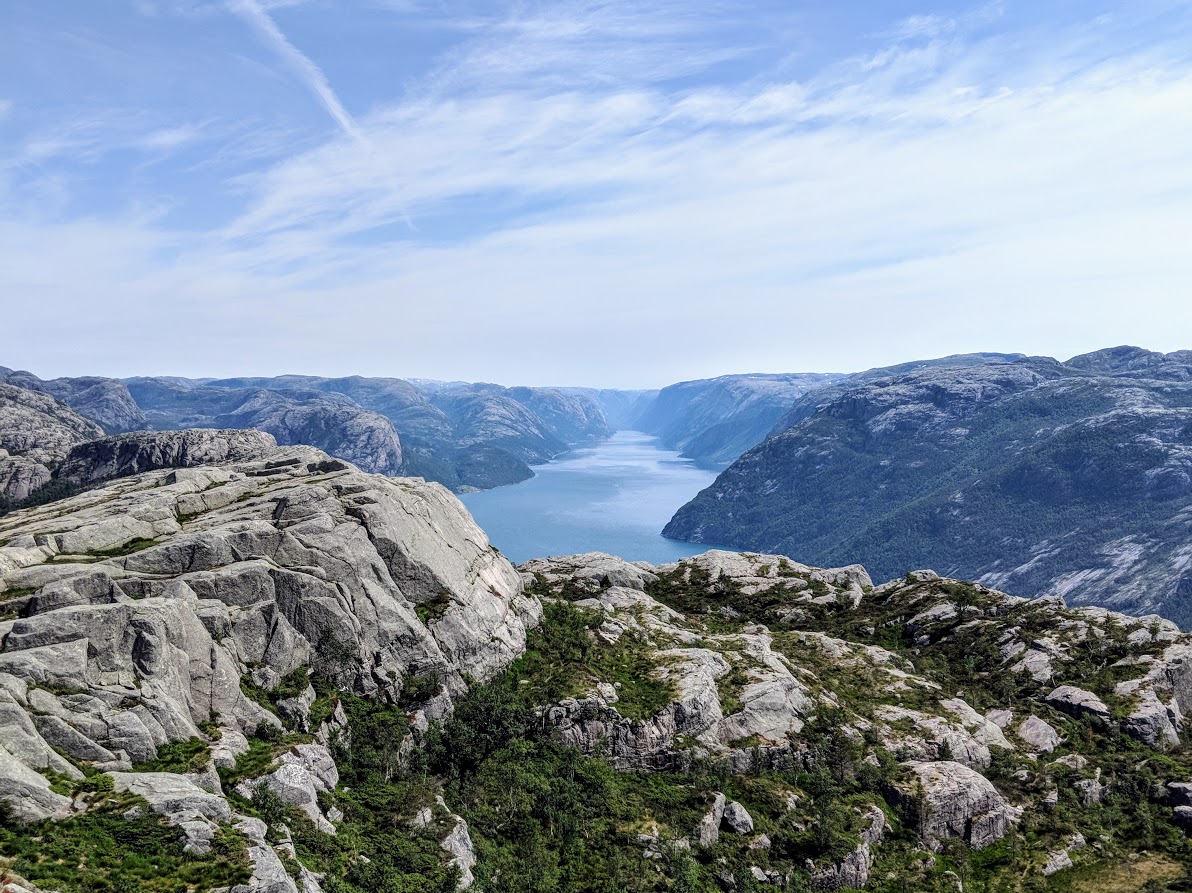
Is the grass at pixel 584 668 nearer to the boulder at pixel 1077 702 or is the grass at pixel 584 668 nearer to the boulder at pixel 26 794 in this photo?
the boulder at pixel 26 794

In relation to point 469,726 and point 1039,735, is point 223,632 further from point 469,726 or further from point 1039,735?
point 1039,735

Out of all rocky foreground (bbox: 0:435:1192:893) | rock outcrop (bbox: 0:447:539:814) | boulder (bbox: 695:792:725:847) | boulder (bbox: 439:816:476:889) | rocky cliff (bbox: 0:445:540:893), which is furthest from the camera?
boulder (bbox: 695:792:725:847)

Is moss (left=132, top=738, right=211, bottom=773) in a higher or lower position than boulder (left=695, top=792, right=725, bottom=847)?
higher

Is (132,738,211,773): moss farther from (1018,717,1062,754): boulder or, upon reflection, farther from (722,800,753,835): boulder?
(1018,717,1062,754): boulder

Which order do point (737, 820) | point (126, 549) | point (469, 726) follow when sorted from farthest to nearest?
1. point (469, 726)
2. point (737, 820)
3. point (126, 549)

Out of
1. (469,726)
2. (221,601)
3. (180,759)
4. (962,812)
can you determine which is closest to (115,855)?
(180,759)

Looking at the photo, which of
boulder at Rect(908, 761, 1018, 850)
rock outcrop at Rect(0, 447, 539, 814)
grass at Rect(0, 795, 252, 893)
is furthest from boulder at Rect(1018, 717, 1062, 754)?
grass at Rect(0, 795, 252, 893)

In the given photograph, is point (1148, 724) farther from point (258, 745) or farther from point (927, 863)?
point (258, 745)

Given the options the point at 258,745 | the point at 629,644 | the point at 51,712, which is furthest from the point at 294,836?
the point at 629,644

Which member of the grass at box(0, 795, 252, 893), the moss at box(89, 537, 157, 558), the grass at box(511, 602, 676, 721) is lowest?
the grass at box(511, 602, 676, 721)
